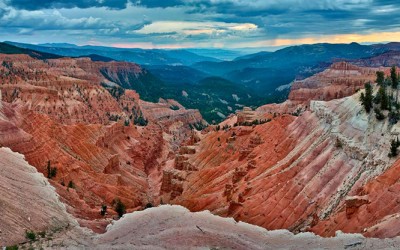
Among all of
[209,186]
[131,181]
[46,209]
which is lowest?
[131,181]

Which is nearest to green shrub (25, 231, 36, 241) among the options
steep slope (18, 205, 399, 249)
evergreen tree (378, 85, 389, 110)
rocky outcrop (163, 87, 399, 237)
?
steep slope (18, 205, 399, 249)

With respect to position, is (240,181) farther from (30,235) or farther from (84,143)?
(84,143)

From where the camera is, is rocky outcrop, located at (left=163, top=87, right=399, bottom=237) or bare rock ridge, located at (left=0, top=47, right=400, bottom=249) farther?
rocky outcrop, located at (left=163, top=87, right=399, bottom=237)

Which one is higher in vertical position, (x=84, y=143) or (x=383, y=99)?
(x=383, y=99)

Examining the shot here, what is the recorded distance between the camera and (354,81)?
16800 centimetres

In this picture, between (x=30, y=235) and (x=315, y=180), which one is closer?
(x=30, y=235)

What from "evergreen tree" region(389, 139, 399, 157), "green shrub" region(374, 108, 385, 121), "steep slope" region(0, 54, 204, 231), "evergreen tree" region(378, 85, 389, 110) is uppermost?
"evergreen tree" region(378, 85, 389, 110)

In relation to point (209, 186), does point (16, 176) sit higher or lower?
higher

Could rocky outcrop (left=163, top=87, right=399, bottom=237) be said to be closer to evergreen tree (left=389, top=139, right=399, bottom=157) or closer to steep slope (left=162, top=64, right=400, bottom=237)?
steep slope (left=162, top=64, right=400, bottom=237)

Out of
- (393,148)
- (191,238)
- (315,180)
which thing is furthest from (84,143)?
(393,148)

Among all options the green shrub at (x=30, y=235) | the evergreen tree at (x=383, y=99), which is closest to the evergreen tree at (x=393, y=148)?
the evergreen tree at (x=383, y=99)

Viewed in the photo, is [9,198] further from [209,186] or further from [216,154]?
[216,154]

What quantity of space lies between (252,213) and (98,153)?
47396 millimetres

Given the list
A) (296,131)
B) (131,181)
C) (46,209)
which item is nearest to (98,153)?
(131,181)
